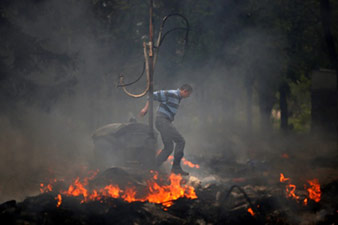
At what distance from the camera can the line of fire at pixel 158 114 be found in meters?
6.94

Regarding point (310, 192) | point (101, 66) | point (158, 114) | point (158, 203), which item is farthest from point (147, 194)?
point (101, 66)

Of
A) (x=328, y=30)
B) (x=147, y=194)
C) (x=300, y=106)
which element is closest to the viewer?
(x=147, y=194)

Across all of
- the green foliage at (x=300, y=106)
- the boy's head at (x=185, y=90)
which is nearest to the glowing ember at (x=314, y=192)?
the boy's head at (x=185, y=90)

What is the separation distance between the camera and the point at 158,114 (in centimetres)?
880

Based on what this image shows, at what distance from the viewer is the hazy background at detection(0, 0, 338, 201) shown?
1271 centimetres

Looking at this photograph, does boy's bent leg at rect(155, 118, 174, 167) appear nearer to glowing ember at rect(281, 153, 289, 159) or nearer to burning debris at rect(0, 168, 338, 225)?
burning debris at rect(0, 168, 338, 225)

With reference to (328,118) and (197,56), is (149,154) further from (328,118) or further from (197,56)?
(328,118)

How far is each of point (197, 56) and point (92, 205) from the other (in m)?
9.95

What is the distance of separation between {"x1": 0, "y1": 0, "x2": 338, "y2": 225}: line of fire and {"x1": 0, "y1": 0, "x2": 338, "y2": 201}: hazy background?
0.05 meters

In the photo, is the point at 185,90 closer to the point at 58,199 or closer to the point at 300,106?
the point at 58,199

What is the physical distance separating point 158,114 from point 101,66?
6.95 metres

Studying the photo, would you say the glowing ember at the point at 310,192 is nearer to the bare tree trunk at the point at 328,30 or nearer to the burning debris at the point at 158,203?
the burning debris at the point at 158,203

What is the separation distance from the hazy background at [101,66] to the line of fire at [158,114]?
0.16ft

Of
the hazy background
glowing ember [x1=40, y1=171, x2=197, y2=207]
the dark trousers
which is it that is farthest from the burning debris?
the hazy background
